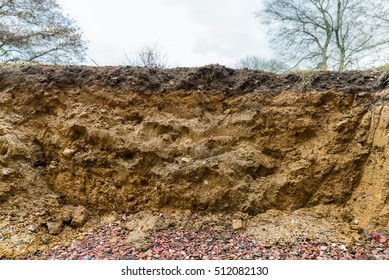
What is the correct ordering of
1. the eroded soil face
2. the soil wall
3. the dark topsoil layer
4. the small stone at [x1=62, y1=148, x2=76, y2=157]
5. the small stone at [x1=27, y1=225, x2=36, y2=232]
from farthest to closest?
the dark topsoil layer, the small stone at [x1=62, y1=148, x2=76, y2=157], the soil wall, the eroded soil face, the small stone at [x1=27, y1=225, x2=36, y2=232]

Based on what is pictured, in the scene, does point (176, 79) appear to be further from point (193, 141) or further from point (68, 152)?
point (68, 152)

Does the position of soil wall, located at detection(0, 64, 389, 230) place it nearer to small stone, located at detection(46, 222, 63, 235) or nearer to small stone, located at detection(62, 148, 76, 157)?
small stone, located at detection(62, 148, 76, 157)

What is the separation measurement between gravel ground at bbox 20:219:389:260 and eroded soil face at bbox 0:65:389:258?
7.1 inches

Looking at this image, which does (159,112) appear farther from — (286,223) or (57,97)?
(286,223)

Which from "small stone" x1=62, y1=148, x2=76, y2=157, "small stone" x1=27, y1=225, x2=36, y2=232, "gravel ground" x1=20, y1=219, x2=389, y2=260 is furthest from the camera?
"small stone" x1=62, y1=148, x2=76, y2=157

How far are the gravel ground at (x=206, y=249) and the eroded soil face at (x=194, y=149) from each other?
18 cm

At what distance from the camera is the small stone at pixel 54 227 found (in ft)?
11.2

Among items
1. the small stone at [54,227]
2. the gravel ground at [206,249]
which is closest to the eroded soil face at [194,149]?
the small stone at [54,227]

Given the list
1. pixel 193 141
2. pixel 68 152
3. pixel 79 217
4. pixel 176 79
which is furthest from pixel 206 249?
pixel 176 79

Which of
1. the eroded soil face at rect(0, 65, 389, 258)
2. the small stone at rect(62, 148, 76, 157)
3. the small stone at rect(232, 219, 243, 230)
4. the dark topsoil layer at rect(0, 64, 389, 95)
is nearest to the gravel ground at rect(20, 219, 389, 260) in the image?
the small stone at rect(232, 219, 243, 230)

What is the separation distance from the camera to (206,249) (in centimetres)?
313

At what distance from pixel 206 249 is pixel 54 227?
1987 mm

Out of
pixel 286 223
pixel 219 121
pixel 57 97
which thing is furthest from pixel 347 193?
pixel 57 97

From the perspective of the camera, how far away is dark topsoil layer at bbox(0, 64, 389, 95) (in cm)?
402
